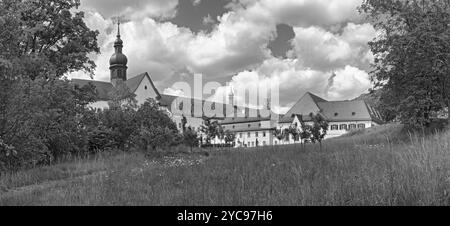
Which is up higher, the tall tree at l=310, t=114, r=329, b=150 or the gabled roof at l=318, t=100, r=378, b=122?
the gabled roof at l=318, t=100, r=378, b=122

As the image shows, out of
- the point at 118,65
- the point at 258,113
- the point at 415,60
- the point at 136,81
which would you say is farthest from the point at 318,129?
the point at 258,113

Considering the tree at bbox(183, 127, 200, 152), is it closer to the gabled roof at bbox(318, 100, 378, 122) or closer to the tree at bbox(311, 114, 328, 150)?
the tree at bbox(311, 114, 328, 150)

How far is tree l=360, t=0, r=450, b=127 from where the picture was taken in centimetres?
1812

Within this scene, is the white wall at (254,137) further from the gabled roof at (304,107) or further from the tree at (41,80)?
the tree at (41,80)

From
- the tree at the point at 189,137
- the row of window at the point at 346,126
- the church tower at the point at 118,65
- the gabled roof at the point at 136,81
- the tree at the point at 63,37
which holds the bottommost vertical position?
the tree at the point at 189,137

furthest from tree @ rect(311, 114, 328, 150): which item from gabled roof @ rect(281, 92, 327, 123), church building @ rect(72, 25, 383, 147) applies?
gabled roof @ rect(281, 92, 327, 123)

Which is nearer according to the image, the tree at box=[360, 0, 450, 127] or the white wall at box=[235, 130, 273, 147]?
the tree at box=[360, 0, 450, 127]

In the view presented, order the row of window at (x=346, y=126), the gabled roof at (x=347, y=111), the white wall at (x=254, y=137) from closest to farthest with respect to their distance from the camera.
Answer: the row of window at (x=346, y=126) < the gabled roof at (x=347, y=111) < the white wall at (x=254, y=137)

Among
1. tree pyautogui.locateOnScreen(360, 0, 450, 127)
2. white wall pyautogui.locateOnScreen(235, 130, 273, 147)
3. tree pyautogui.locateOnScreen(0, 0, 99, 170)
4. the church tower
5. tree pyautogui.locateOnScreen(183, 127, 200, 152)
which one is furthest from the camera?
white wall pyautogui.locateOnScreen(235, 130, 273, 147)

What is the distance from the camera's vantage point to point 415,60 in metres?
18.4

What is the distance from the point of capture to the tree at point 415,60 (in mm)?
18125

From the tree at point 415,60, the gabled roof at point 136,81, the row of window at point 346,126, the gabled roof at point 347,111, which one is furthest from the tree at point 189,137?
the gabled roof at point 347,111

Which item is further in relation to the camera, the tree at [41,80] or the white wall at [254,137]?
the white wall at [254,137]

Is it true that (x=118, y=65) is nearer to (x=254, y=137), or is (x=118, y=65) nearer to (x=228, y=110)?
(x=254, y=137)
